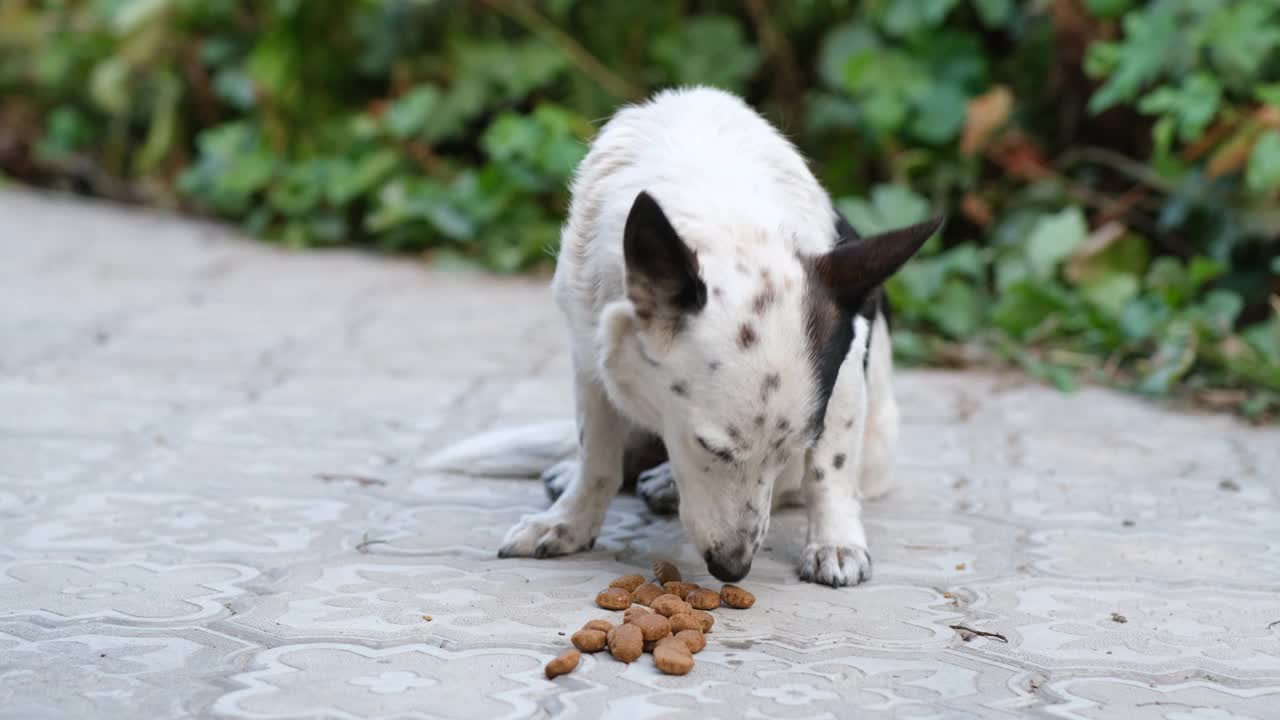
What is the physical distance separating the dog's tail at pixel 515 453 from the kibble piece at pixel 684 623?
4.28 ft

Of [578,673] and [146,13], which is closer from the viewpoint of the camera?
[578,673]

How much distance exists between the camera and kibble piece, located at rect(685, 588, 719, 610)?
300 centimetres

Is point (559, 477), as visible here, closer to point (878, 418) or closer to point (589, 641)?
point (878, 418)

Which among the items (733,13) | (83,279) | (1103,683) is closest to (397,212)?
(83,279)

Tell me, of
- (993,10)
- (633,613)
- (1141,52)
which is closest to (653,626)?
(633,613)

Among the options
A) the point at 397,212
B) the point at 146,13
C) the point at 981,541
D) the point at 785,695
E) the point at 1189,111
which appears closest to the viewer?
the point at 785,695

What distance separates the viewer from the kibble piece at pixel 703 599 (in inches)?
118

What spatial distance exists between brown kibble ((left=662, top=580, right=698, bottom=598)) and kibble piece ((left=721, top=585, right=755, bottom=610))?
0.25 ft

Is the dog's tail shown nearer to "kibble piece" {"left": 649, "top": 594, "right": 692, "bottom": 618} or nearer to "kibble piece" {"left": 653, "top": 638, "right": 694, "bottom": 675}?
"kibble piece" {"left": 649, "top": 594, "right": 692, "bottom": 618}

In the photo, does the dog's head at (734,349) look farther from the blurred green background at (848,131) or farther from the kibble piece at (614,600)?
the blurred green background at (848,131)

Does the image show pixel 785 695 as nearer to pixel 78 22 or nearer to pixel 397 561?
pixel 397 561

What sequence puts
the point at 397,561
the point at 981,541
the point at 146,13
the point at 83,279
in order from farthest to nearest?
the point at 146,13 < the point at 83,279 < the point at 981,541 < the point at 397,561

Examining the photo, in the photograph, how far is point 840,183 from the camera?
7.07 m

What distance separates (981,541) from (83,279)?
5.08 m
